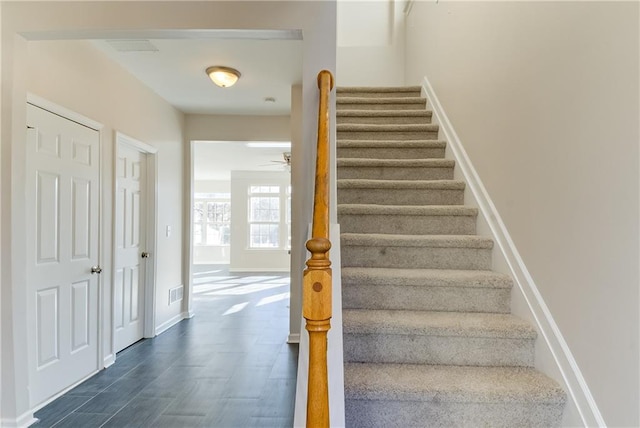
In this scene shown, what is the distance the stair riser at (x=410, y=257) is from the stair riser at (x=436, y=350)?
52cm

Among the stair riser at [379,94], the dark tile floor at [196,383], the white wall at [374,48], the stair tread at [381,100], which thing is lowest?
the dark tile floor at [196,383]

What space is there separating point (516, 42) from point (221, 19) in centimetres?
160

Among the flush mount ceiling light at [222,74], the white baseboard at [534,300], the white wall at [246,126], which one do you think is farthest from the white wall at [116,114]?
the white baseboard at [534,300]

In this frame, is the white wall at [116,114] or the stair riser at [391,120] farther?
the stair riser at [391,120]

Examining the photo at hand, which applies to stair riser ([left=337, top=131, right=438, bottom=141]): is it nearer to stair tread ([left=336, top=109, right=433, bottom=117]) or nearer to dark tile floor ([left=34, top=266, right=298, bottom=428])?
stair tread ([left=336, top=109, right=433, bottom=117])

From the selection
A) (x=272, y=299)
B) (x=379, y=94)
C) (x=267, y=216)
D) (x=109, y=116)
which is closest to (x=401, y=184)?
(x=379, y=94)

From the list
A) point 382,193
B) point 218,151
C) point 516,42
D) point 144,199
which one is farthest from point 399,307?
point 218,151

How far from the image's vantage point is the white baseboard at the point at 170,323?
14.1 feet

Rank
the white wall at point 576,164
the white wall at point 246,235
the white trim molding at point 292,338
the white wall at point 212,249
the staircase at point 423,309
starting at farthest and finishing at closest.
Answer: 1. the white wall at point 212,249
2. the white wall at point 246,235
3. the white trim molding at point 292,338
4. the staircase at point 423,309
5. the white wall at point 576,164

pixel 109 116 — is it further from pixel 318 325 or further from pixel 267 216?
pixel 267 216

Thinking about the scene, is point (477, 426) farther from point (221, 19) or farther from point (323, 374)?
point (221, 19)

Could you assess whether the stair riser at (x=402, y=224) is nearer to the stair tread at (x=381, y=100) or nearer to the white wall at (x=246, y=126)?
the stair tread at (x=381, y=100)

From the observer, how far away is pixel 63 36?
227 centimetres

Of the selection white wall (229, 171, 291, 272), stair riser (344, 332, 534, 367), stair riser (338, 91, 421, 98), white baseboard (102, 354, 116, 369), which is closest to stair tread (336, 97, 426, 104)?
stair riser (338, 91, 421, 98)
